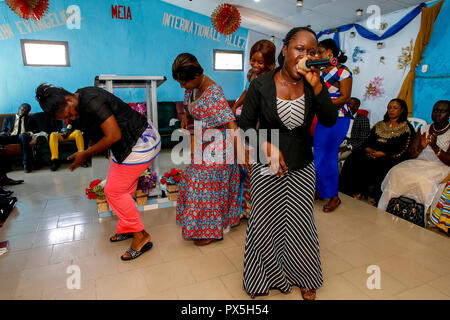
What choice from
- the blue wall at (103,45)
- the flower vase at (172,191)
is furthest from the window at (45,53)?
the flower vase at (172,191)

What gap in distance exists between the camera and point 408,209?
2.90 metres

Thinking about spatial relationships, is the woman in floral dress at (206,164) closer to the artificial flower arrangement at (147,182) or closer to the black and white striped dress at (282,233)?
the black and white striped dress at (282,233)

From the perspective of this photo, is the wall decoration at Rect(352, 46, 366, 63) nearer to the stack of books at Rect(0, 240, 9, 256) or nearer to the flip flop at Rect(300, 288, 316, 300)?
the flip flop at Rect(300, 288, 316, 300)

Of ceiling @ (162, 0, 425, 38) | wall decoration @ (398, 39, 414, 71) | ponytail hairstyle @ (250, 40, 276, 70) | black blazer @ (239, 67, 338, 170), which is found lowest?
black blazer @ (239, 67, 338, 170)

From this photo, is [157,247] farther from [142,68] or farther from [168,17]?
[168,17]

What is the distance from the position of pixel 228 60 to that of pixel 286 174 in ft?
22.5

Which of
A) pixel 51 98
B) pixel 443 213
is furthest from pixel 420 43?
pixel 51 98

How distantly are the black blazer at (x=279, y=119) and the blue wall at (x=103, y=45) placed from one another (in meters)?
4.61

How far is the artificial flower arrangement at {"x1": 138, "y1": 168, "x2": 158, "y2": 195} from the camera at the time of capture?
3070 mm

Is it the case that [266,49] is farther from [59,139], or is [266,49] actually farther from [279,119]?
[59,139]

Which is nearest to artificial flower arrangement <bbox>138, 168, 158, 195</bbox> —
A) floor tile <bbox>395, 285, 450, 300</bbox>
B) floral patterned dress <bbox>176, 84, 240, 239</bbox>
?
floral patterned dress <bbox>176, 84, 240, 239</bbox>

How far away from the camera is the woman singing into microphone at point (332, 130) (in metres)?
2.59

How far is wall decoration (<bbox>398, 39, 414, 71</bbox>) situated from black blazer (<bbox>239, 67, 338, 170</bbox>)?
4.71 meters
